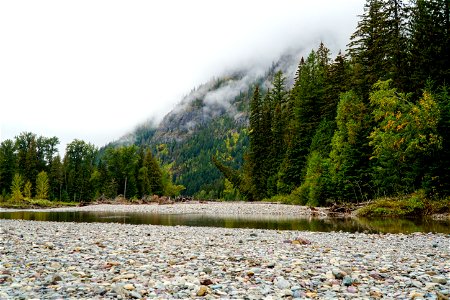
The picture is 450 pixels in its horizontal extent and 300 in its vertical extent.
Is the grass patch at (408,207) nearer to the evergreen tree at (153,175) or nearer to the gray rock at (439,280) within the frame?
the gray rock at (439,280)

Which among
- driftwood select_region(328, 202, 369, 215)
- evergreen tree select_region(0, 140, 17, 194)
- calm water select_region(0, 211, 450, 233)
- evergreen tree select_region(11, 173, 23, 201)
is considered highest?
evergreen tree select_region(0, 140, 17, 194)

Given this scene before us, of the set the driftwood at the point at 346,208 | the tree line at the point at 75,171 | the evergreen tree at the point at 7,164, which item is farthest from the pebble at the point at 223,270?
the evergreen tree at the point at 7,164

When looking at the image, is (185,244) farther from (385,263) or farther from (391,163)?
(391,163)

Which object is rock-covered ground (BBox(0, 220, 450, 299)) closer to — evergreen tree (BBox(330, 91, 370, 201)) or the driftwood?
the driftwood

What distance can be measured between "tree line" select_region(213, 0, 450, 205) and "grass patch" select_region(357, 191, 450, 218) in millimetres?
836

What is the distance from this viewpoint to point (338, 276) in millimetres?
6273

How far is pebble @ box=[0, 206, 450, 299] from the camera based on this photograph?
211 inches

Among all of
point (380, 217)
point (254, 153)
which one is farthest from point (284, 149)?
point (380, 217)

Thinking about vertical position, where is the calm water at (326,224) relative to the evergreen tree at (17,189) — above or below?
below

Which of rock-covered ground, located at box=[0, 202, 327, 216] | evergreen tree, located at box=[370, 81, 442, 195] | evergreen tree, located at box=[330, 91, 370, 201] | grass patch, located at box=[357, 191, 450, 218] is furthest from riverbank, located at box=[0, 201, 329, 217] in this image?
evergreen tree, located at box=[370, 81, 442, 195]

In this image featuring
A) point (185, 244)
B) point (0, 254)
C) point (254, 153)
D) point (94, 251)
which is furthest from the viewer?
point (254, 153)

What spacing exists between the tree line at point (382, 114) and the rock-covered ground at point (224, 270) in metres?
13.5

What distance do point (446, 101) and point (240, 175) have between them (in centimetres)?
5610

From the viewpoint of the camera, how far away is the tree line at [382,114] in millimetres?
22578
